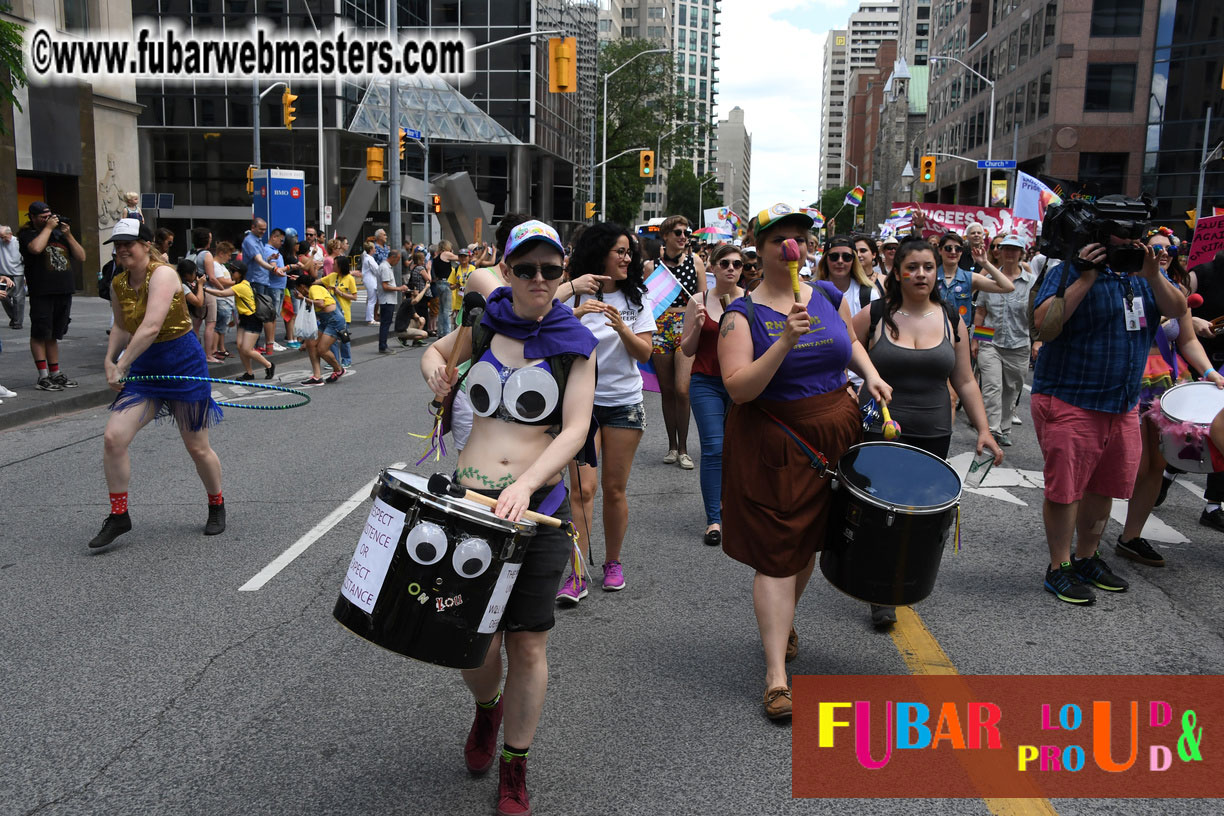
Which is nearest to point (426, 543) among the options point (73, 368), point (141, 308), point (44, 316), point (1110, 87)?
point (141, 308)

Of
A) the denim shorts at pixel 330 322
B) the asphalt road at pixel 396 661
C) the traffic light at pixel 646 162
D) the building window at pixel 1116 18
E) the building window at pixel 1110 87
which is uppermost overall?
the building window at pixel 1116 18

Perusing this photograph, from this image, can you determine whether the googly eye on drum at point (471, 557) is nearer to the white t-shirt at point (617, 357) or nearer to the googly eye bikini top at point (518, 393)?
the googly eye bikini top at point (518, 393)

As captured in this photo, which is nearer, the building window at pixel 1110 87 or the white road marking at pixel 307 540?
the white road marking at pixel 307 540

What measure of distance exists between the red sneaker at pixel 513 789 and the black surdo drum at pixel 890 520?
1.48 metres

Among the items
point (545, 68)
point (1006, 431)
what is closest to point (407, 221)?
point (545, 68)

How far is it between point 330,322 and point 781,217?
10732 millimetres

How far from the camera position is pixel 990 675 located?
4324mm

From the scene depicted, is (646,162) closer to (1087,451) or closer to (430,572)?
(1087,451)

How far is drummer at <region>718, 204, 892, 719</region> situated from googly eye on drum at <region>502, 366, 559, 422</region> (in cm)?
92

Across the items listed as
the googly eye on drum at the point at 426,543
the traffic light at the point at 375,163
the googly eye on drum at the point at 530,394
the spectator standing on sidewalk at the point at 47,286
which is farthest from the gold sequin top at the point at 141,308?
the traffic light at the point at 375,163

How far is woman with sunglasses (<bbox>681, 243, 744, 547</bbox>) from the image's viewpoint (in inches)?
253

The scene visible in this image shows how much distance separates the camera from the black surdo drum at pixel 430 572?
2797 millimetres

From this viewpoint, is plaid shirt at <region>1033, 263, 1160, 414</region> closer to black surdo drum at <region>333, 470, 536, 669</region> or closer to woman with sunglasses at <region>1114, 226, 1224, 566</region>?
woman with sunglasses at <region>1114, 226, 1224, 566</region>

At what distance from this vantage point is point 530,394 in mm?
3293
